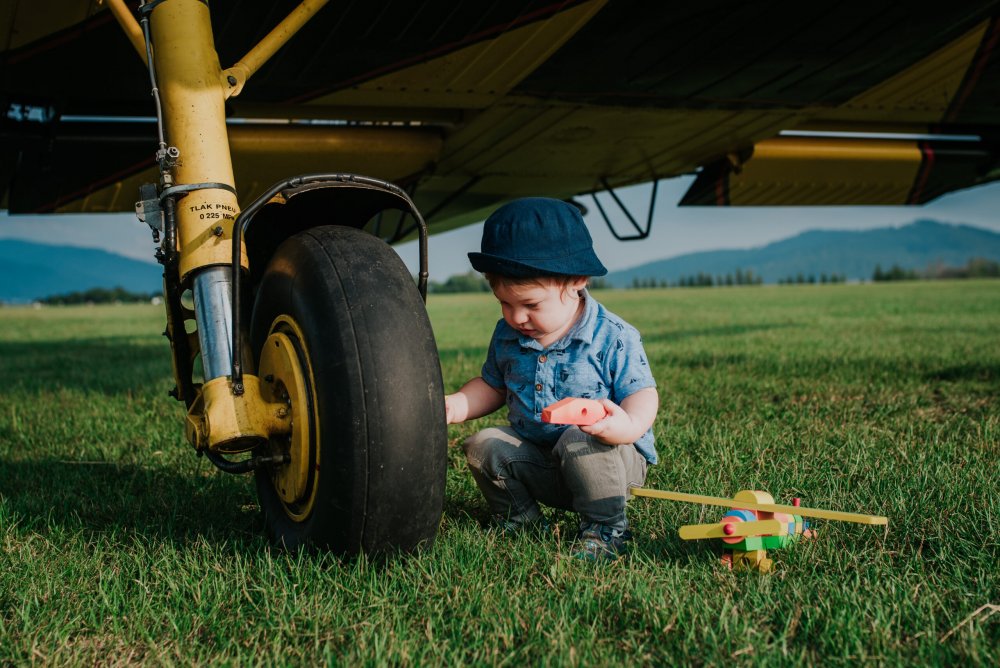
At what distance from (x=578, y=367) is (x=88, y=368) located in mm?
7025

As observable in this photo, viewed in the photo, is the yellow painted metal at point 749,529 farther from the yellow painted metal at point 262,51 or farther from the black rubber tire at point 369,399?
the yellow painted metal at point 262,51

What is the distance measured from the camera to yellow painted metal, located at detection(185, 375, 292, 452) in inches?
70.1

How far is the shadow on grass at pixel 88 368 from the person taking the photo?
6.16 meters

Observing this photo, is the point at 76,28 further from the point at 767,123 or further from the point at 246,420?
the point at 767,123

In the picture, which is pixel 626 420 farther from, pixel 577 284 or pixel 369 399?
pixel 369 399

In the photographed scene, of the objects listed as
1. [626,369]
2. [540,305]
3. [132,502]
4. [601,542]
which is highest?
[540,305]

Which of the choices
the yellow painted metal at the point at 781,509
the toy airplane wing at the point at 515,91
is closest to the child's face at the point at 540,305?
the yellow painted metal at the point at 781,509

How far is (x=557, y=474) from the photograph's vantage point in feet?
7.55

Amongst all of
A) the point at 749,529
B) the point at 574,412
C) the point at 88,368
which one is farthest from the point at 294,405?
the point at 88,368

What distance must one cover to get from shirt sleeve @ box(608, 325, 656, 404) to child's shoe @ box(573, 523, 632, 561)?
35cm

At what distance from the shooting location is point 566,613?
1.61 meters

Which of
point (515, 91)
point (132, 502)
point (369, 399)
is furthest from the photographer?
point (515, 91)

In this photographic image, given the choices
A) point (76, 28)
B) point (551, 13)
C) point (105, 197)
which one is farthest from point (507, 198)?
point (76, 28)

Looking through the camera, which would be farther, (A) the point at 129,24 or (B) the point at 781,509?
(A) the point at 129,24
